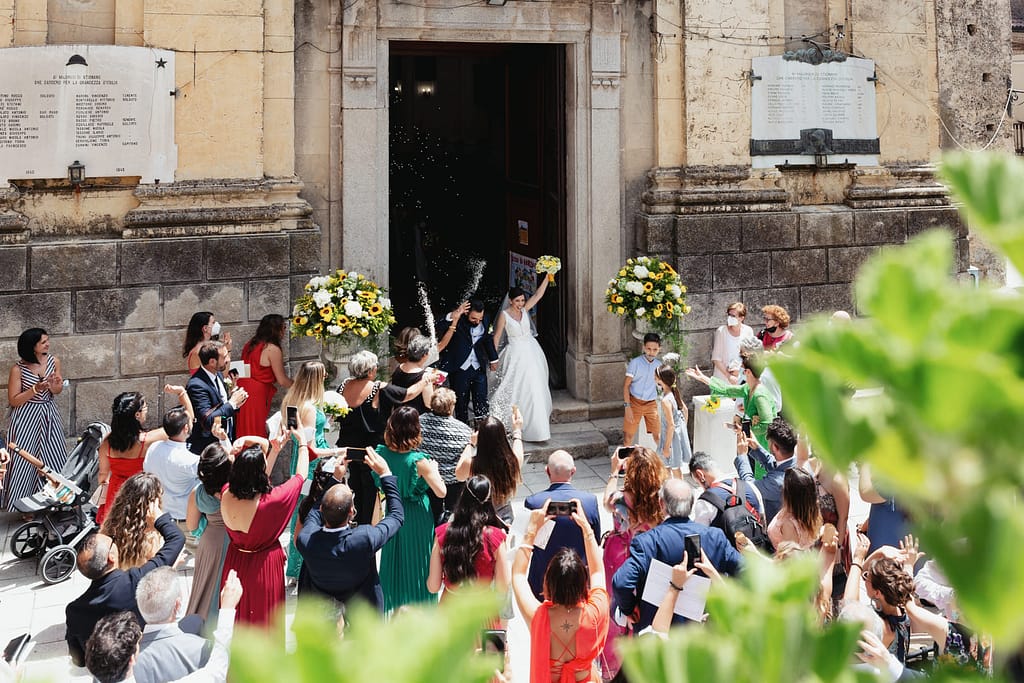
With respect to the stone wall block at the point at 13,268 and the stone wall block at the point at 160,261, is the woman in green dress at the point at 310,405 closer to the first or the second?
the stone wall block at the point at 160,261

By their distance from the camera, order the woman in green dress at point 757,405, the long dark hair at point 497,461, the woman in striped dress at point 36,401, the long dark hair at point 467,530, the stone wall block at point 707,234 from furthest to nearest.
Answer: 1. the stone wall block at point 707,234
2. the woman in striped dress at point 36,401
3. the woman in green dress at point 757,405
4. the long dark hair at point 497,461
5. the long dark hair at point 467,530

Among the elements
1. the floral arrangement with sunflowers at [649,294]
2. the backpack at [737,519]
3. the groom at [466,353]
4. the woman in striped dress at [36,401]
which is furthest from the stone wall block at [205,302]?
the backpack at [737,519]

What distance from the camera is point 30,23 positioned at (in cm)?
887

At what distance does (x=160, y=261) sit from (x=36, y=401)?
6.10ft

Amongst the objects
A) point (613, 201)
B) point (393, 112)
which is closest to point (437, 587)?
point (613, 201)

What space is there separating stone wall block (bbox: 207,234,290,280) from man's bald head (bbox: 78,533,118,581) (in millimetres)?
5041

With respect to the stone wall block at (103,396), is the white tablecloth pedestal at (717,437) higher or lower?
lower

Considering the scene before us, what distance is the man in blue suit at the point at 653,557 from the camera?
4.55m

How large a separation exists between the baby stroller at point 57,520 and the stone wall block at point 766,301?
6.48 m

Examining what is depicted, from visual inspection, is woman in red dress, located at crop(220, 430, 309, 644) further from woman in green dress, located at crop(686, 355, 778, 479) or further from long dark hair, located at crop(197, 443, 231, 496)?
woman in green dress, located at crop(686, 355, 778, 479)

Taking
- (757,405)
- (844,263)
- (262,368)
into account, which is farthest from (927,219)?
(262,368)

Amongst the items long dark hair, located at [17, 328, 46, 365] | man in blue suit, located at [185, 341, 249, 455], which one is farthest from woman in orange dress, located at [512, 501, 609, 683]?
long dark hair, located at [17, 328, 46, 365]

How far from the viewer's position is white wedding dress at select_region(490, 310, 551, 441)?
983 cm

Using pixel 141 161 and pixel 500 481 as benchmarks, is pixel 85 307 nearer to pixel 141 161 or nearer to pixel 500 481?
pixel 141 161
